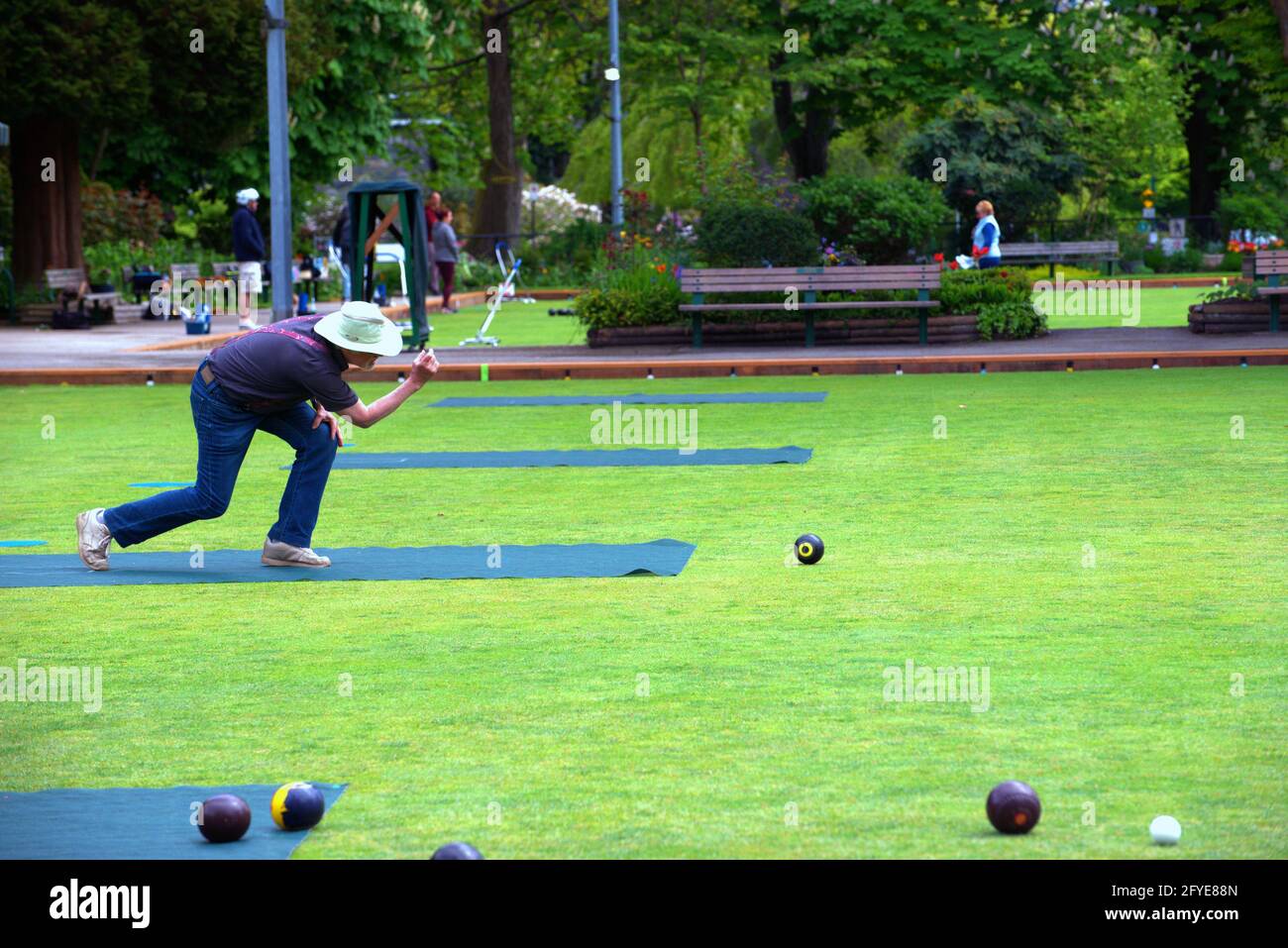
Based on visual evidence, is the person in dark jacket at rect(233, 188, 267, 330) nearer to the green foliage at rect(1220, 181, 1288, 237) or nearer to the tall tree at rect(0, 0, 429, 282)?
the tall tree at rect(0, 0, 429, 282)

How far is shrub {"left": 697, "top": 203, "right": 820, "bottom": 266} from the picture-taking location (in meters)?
26.0

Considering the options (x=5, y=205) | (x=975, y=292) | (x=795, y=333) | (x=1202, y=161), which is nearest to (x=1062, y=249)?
(x=1202, y=161)

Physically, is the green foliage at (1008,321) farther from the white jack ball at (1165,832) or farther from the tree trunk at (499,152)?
the tree trunk at (499,152)

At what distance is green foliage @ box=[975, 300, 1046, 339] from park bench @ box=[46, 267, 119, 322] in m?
14.6

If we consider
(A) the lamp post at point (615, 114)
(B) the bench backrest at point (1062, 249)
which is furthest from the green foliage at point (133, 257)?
(B) the bench backrest at point (1062, 249)

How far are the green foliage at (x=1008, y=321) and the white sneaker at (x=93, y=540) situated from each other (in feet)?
53.6

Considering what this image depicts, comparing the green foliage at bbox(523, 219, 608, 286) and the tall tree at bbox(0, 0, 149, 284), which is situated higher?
the tall tree at bbox(0, 0, 149, 284)

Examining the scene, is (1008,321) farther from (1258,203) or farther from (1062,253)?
(1258,203)

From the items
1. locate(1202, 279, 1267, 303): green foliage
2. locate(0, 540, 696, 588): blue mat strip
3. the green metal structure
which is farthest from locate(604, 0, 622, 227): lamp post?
locate(0, 540, 696, 588): blue mat strip

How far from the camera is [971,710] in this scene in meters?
6.98

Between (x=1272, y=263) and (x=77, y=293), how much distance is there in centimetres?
1823

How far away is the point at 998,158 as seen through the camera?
43.5 m

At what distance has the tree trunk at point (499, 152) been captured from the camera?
151ft
